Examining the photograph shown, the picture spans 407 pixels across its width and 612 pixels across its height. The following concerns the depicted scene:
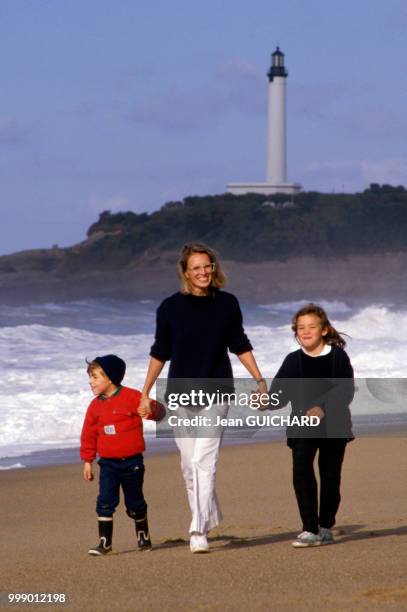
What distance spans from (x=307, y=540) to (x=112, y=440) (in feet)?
3.17

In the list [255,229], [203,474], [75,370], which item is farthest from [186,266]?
[255,229]

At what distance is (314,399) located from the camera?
5715 mm

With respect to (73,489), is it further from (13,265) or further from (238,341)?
(13,265)

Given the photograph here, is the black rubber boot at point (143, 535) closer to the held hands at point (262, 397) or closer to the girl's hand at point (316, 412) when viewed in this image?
the held hands at point (262, 397)

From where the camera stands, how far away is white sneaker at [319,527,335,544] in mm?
5773

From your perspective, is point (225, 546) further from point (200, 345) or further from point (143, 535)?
point (200, 345)

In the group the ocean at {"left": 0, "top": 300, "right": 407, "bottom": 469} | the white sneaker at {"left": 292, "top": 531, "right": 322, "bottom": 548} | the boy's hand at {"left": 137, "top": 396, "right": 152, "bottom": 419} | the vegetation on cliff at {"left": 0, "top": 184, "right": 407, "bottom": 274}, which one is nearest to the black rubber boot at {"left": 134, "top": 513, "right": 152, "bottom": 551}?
the boy's hand at {"left": 137, "top": 396, "right": 152, "bottom": 419}

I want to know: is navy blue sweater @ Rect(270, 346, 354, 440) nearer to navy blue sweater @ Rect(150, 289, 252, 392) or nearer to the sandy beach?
navy blue sweater @ Rect(150, 289, 252, 392)

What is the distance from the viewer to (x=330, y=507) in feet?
19.1

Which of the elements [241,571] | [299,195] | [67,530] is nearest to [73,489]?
[67,530]

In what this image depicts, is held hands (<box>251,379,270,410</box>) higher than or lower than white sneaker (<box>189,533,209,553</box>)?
higher

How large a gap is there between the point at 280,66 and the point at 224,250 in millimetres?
13958

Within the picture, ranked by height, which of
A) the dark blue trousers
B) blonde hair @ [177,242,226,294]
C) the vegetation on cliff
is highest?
the vegetation on cliff

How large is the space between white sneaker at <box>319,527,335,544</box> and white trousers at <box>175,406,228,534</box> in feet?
1.58
